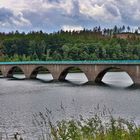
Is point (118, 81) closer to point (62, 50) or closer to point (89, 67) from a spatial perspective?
point (89, 67)

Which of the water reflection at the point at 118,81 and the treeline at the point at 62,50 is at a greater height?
the treeline at the point at 62,50

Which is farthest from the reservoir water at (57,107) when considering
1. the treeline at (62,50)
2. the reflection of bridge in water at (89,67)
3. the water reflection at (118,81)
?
the treeline at (62,50)

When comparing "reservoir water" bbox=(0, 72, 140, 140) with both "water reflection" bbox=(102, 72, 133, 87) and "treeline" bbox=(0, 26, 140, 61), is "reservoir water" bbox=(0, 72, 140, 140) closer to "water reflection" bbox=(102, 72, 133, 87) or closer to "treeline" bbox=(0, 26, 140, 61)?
"water reflection" bbox=(102, 72, 133, 87)

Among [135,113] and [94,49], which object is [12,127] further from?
[94,49]

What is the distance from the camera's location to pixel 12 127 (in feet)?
114

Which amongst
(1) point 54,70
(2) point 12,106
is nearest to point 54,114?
(2) point 12,106

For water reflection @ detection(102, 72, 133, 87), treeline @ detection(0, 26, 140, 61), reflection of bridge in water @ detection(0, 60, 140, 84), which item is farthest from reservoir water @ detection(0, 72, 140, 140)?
treeline @ detection(0, 26, 140, 61)

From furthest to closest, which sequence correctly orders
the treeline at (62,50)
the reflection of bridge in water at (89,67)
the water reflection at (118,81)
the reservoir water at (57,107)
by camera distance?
the treeline at (62,50) → the water reflection at (118,81) → the reflection of bridge in water at (89,67) → the reservoir water at (57,107)

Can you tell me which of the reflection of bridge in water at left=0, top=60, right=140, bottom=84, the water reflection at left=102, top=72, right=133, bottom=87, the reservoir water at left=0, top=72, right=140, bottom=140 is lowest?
the reservoir water at left=0, top=72, right=140, bottom=140

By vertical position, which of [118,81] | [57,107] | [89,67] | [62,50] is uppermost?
[62,50]

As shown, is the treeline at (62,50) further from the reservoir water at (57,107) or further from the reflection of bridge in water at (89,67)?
the reservoir water at (57,107)

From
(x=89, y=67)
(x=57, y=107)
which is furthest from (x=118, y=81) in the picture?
(x=57, y=107)

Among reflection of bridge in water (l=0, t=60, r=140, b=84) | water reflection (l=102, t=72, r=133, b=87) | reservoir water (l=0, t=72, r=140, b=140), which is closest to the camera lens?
reservoir water (l=0, t=72, r=140, b=140)

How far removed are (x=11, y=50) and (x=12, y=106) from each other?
396ft
